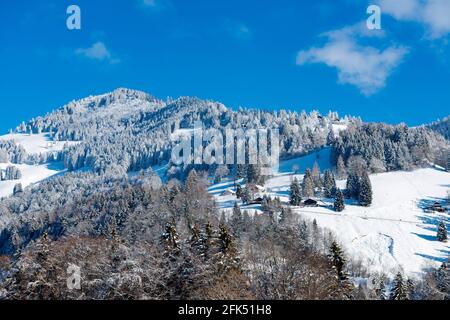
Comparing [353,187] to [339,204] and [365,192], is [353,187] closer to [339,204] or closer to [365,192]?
[365,192]

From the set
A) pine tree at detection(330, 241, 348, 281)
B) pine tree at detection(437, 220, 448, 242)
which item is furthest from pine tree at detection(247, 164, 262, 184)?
pine tree at detection(330, 241, 348, 281)

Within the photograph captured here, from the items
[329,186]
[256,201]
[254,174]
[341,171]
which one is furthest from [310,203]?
[254,174]

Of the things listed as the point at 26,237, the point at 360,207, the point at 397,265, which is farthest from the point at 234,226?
the point at 26,237

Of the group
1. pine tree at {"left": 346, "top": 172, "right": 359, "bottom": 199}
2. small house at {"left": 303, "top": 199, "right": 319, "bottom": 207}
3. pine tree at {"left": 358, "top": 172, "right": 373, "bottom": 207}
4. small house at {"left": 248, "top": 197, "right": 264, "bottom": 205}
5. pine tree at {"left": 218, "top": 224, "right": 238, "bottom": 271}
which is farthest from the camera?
pine tree at {"left": 346, "top": 172, "right": 359, "bottom": 199}

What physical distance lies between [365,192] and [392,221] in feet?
60.4

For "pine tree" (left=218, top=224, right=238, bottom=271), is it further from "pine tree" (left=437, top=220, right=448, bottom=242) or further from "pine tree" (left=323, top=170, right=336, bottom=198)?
"pine tree" (left=323, top=170, right=336, bottom=198)

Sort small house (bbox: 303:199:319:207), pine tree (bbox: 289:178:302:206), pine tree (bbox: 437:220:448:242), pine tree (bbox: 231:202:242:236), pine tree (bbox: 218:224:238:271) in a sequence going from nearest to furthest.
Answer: pine tree (bbox: 218:224:238:271) < pine tree (bbox: 231:202:242:236) < pine tree (bbox: 437:220:448:242) < pine tree (bbox: 289:178:302:206) < small house (bbox: 303:199:319:207)

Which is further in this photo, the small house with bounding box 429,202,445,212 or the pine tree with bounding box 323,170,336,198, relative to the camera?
the pine tree with bounding box 323,170,336,198

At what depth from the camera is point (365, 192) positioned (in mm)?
140000

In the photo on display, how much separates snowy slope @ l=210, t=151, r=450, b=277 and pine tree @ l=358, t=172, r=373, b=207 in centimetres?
231

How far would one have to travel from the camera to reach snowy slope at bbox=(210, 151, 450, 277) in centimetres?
10056

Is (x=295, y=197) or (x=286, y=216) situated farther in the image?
(x=295, y=197)
